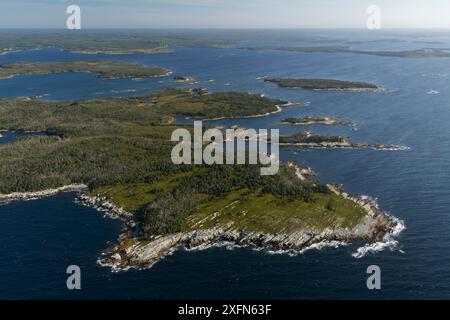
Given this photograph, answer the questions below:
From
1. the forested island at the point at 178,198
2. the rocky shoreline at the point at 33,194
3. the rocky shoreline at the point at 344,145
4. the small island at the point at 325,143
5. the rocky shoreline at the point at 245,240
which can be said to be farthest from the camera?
the small island at the point at 325,143

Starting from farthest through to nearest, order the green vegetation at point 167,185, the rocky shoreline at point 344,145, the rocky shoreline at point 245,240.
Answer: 1. the rocky shoreline at point 344,145
2. the green vegetation at point 167,185
3. the rocky shoreline at point 245,240

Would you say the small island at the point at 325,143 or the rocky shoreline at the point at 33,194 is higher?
the small island at the point at 325,143

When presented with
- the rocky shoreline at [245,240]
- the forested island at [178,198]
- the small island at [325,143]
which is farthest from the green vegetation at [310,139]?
the rocky shoreline at [245,240]

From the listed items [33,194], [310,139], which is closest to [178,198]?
[33,194]

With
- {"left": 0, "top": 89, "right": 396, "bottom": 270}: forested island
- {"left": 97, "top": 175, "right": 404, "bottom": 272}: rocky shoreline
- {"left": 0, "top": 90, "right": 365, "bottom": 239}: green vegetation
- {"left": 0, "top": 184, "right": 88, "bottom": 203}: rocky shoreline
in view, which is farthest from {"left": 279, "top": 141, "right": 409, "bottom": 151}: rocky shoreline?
{"left": 0, "top": 184, "right": 88, "bottom": 203}: rocky shoreline

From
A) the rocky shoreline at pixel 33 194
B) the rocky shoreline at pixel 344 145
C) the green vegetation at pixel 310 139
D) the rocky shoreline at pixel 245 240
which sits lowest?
the rocky shoreline at pixel 245 240

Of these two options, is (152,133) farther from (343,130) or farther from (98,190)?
(343,130)

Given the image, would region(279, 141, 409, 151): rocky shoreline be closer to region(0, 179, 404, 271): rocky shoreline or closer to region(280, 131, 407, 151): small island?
region(280, 131, 407, 151): small island

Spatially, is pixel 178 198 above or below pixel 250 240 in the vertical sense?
above

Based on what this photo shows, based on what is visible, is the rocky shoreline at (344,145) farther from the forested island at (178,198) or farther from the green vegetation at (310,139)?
the forested island at (178,198)

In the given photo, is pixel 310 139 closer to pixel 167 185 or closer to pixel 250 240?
pixel 167 185

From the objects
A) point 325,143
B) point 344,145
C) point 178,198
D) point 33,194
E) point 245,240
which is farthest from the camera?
point 325,143
